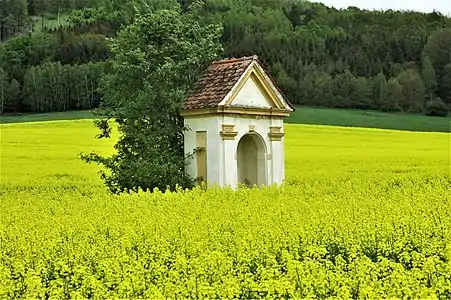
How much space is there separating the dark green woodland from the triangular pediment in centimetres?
3795

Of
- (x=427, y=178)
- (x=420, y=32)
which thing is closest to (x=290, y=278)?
(x=427, y=178)

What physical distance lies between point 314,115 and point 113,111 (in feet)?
132

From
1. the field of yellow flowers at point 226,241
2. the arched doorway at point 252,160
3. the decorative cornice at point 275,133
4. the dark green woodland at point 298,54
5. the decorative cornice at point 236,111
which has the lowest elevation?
the field of yellow flowers at point 226,241

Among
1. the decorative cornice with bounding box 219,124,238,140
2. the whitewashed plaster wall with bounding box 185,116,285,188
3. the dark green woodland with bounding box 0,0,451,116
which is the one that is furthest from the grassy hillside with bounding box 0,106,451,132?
the decorative cornice with bounding box 219,124,238,140

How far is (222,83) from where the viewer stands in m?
23.0

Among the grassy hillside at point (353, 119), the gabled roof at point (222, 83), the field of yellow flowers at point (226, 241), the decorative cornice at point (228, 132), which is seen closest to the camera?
the field of yellow flowers at point (226, 241)

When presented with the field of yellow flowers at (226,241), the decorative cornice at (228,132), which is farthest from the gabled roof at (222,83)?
the field of yellow flowers at (226,241)

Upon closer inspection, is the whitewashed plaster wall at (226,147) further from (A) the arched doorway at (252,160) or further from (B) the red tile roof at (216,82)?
(B) the red tile roof at (216,82)

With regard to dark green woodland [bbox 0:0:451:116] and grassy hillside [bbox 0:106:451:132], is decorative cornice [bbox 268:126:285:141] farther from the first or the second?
dark green woodland [bbox 0:0:451:116]

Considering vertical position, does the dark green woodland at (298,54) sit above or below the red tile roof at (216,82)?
above

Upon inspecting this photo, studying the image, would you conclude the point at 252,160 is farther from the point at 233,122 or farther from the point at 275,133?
the point at 233,122

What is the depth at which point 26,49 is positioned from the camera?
79062 millimetres

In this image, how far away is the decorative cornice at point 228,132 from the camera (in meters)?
21.9

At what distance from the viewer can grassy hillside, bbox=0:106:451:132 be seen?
57.7m
